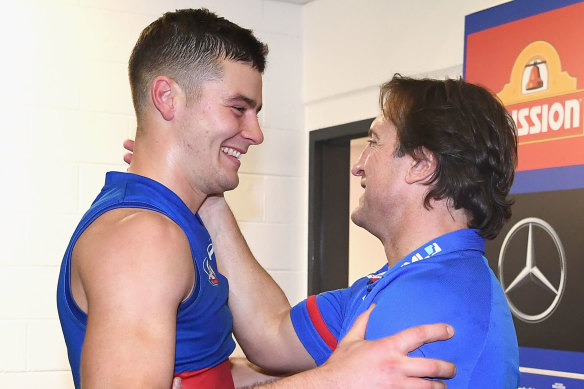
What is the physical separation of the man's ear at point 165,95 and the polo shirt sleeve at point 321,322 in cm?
62

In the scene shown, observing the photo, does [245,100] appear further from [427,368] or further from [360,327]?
[427,368]

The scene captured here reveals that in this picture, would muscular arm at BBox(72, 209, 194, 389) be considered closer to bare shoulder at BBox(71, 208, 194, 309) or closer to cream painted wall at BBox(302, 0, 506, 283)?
bare shoulder at BBox(71, 208, 194, 309)

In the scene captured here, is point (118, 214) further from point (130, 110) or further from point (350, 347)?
point (130, 110)

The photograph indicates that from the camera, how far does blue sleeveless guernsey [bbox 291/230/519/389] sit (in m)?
1.49

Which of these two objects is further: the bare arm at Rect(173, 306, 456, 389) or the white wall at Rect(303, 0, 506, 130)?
the white wall at Rect(303, 0, 506, 130)

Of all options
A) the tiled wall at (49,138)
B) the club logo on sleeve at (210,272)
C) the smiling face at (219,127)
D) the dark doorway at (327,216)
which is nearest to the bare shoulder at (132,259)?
the club logo on sleeve at (210,272)

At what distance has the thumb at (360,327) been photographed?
5.09 feet

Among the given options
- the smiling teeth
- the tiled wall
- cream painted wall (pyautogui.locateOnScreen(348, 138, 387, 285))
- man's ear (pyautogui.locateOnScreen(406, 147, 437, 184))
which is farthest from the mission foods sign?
cream painted wall (pyautogui.locateOnScreen(348, 138, 387, 285))

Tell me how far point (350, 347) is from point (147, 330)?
0.38 metres

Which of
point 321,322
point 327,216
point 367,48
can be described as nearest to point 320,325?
point 321,322

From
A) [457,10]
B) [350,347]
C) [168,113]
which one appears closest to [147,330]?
[350,347]

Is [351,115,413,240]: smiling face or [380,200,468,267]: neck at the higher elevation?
[351,115,413,240]: smiling face

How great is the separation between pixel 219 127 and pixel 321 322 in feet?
1.85

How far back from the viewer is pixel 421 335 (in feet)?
4.71
